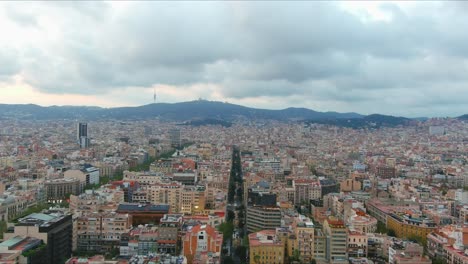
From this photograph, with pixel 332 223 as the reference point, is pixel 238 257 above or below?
below

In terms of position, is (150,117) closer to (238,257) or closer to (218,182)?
(218,182)

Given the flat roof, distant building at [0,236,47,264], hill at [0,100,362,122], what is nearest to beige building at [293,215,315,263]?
the flat roof

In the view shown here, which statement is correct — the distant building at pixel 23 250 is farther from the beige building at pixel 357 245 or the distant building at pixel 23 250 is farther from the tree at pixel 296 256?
the beige building at pixel 357 245

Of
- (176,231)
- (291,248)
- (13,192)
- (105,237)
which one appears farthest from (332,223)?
(13,192)

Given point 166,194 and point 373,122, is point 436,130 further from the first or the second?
point 166,194

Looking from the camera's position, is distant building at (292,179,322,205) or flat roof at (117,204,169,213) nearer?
flat roof at (117,204,169,213)

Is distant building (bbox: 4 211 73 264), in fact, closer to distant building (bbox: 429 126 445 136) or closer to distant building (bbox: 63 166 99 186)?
distant building (bbox: 63 166 99 186)

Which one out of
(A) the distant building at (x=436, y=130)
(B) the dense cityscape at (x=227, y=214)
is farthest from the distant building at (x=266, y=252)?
(A) the distant building at (x=436, y=130)

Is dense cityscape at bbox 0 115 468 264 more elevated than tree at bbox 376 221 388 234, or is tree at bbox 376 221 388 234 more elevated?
dense cityscape at bbox 0 115 468 264
